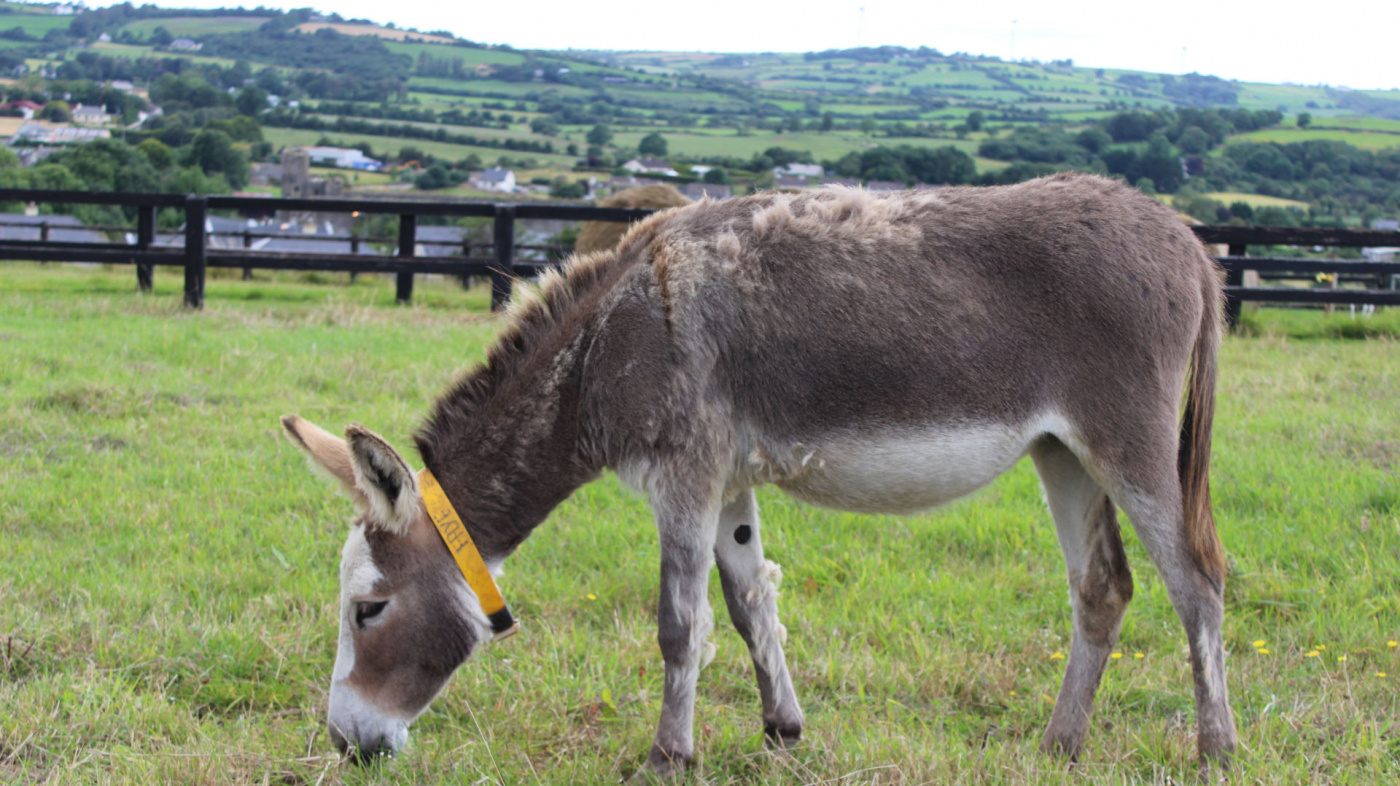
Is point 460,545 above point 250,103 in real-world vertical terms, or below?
below

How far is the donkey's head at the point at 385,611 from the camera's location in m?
2.87

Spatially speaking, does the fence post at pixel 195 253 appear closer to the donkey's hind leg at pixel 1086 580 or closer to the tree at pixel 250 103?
the donkey's hind leg at pixel 1086 580

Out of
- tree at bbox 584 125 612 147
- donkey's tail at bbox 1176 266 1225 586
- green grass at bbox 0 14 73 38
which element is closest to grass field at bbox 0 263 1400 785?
donkey's tail at bbox 1176 266 1225 586

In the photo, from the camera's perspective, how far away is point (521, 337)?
311cm

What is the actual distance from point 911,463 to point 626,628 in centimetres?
173

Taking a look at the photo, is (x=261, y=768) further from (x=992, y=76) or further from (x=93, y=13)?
(x=93, y=13)

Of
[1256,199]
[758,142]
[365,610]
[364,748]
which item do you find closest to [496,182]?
[758,142]

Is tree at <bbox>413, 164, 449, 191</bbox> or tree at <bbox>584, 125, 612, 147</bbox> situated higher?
tree at <bbox>584, 125, 612, 147</bbox>

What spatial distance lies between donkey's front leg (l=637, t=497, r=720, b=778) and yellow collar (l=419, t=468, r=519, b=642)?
1.82 feet

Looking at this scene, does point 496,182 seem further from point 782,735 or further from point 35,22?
point 35,22

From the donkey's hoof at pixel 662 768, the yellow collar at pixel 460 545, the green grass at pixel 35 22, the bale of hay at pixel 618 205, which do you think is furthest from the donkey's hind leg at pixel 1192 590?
the green grass at pixel 35 22

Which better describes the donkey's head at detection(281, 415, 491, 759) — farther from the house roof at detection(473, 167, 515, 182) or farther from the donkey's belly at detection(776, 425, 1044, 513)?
the house roof at detection(473, 167, 515, 182)

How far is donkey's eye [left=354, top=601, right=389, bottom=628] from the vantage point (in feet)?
9.48

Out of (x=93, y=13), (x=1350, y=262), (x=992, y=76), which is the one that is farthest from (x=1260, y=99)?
(x=93, y=13)
